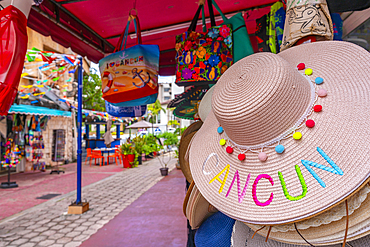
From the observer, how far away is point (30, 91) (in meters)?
7.62

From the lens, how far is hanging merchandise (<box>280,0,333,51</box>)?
2.97 ft

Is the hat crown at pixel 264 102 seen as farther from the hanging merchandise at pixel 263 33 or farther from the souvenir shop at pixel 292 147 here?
the hanging merchandise at pixel 263 33

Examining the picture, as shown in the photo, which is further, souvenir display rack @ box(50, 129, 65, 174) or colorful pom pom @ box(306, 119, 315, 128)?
souvenir display rack @ box(50, 129, 65, 174)

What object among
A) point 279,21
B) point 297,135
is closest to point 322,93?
point 297,135

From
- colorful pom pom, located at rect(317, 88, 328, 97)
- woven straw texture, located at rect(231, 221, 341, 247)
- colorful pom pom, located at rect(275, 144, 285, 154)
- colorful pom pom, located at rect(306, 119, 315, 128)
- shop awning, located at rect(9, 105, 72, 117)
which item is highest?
shop awning, located at rect(9, 105, 72, 117)

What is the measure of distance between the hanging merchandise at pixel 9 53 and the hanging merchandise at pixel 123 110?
1319mm

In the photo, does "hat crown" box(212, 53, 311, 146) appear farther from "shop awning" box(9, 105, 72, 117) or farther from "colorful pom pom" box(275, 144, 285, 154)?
"shop awning" box(9, 105, 72, 117)

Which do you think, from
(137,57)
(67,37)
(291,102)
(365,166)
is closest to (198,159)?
(291,102)

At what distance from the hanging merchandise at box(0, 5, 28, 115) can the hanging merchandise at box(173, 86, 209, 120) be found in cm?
105

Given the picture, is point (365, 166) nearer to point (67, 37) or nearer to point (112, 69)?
point (112, 69)

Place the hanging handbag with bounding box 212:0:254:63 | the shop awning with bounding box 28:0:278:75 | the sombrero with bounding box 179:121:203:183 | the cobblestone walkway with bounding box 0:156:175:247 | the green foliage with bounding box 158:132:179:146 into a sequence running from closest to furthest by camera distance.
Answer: the sombrero with bounding box 179:121:203:183 → the hanging handbag with bounding box 212:0:254:63 → the shop awning with bounding box 28:0:278:75 → the cobblestone walkway with bounding box 0:156:175:247 → the green foliage with bounding box 158:132:179:146

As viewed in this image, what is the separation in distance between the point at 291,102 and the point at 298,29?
1.52 feet

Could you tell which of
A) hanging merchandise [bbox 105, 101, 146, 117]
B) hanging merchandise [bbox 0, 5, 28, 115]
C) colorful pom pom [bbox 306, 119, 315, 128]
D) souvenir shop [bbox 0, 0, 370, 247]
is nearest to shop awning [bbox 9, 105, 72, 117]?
hanging merchandise [bbox 105, 101, 146, 117]

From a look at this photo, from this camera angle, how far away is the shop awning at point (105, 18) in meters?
2.00
